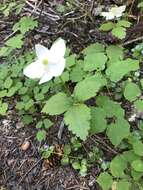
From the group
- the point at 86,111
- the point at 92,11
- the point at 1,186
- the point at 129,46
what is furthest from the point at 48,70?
the point at 92,11

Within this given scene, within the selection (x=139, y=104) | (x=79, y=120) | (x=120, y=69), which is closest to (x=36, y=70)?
(x=79, y=120)

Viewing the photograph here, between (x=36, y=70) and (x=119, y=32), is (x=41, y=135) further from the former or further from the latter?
(x=119, y=32)

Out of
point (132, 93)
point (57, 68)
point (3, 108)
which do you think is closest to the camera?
point (57, 68)


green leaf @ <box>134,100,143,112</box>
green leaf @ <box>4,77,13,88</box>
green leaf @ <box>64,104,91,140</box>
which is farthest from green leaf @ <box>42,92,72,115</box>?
green leaf @ <box>4,77,13,88</box>

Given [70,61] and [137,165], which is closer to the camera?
[137,165]

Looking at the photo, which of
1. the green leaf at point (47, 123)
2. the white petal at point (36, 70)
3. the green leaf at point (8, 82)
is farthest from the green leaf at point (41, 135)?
the white petal at point (36, 70)

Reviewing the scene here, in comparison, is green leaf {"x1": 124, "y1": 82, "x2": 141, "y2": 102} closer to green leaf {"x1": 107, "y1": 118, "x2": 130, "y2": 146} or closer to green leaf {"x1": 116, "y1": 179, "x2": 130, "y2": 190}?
green leaf {"x1": 107, "y1": 118, "x2": 130, "y2": 146}
